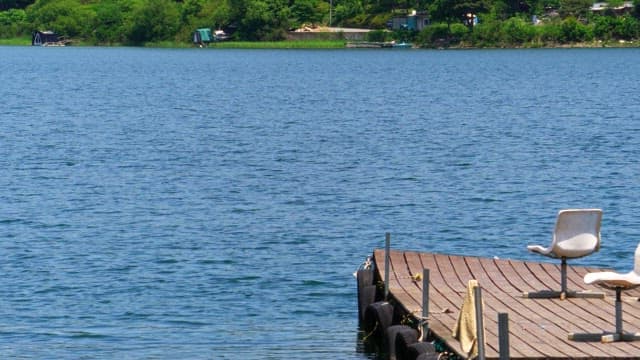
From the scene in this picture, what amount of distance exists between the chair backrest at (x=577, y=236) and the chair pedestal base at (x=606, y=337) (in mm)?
2004

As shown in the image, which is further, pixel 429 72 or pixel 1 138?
pixel 429 72

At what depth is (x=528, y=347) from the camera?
15.8 m

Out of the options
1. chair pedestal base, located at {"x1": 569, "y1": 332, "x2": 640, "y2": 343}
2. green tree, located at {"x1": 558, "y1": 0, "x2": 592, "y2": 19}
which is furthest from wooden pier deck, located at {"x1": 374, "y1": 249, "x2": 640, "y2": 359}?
green tree, located at {"x1": 558, "y1": 0, "x2": 592, "y2": 19}

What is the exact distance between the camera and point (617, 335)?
16203mm

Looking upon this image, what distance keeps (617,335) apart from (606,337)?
0.14 m

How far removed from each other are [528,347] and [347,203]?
20637mm

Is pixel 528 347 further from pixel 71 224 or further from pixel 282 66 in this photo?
pixel 282 66

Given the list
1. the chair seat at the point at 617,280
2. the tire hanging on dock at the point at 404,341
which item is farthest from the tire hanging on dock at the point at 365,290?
the chair seat at the point at 617,280

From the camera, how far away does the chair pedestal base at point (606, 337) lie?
1617 centimetres

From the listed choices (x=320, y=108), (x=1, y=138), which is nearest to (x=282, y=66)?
(x=320, y=108)

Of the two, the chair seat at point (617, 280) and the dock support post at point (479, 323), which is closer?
the dock support post at point (479, 323)

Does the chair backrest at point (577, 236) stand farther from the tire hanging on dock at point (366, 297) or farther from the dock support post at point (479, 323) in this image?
the tire hanging on dock at point (366, 297)

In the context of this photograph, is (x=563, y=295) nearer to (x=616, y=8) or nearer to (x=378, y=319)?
(x=378, y=319)

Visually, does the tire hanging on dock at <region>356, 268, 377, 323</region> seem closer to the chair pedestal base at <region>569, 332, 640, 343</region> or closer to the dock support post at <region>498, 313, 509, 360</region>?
the chair pedestal base at <region>569, 332, 640, 343</region>
